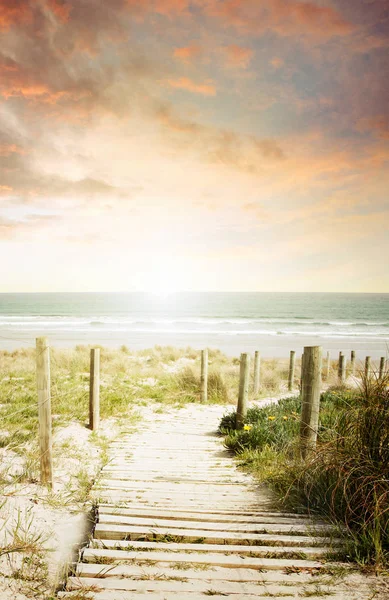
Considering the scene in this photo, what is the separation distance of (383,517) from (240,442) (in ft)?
11.2

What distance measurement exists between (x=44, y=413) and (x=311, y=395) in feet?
10.8

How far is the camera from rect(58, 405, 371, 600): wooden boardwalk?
228cm

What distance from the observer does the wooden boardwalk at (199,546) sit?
228 centimetres

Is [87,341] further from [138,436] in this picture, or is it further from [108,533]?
[108,533]

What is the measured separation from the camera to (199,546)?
2.75m

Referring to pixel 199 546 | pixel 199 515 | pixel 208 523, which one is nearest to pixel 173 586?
pixel 199 546

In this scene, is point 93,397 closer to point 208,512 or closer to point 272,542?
point 208,512

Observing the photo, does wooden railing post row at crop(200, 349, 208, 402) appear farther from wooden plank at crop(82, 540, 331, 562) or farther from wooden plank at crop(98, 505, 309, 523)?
wooden plank at crop(82, 540, 331, 562)

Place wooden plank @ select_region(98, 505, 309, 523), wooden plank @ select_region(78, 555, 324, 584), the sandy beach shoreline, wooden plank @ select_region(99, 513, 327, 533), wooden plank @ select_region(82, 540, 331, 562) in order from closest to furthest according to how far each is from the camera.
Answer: wooden plank @ select_region(78, 555, 324, 584), wooden plank @ select_region(82, 540, 331, 562), wooden plank @ select_region(99, 513, 327, 533), wooden plank @ select_region(98, 505, 309, 523), the sandy beach shoreline

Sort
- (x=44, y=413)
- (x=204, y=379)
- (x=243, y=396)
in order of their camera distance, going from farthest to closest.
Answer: (x=204, y=379)
(x=243, y=396)
(x=44, y=413)

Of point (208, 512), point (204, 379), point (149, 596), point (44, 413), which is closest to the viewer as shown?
point (149, 596)

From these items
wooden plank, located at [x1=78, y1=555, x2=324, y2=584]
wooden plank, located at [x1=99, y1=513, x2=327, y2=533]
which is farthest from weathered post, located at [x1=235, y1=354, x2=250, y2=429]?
wooden plank, located at [x1=78, y1=555, x2=324, y2=584]

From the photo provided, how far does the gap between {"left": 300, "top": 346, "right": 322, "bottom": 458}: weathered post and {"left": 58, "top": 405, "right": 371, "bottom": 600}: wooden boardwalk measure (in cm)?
85

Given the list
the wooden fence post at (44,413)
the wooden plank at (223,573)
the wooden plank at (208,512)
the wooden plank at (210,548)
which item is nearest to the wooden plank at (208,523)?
the wooden plank at (208,512)
